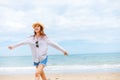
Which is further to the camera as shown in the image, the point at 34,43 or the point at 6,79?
the point at 6,79

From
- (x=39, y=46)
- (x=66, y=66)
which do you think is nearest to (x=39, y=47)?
(x=39, y=46)

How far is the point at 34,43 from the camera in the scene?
8.77 meters

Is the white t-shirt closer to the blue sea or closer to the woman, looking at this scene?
the woman

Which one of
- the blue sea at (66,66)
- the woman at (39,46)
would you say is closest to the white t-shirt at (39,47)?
the woman at (39,46)

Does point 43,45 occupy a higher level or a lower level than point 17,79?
higher

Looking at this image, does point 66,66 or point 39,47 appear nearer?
point 39,47

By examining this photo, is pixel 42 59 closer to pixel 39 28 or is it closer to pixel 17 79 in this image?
pixel 39 28

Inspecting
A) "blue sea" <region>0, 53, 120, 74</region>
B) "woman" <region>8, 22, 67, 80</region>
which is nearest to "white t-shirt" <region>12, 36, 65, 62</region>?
"woman" <region>8, 22, 67, 80</region>

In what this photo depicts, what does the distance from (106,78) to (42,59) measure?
5.74m

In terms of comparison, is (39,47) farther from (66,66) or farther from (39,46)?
(66,66)

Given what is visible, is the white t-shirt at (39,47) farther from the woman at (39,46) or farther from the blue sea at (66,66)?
the blue sea at (66,66)

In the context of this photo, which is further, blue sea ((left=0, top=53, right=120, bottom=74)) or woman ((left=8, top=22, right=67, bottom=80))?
blue sea ((left=0, top=53, right=120, bottom=74))

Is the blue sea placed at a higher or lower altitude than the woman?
lower

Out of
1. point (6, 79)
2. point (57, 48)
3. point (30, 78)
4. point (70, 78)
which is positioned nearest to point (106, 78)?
point (70, 78)
